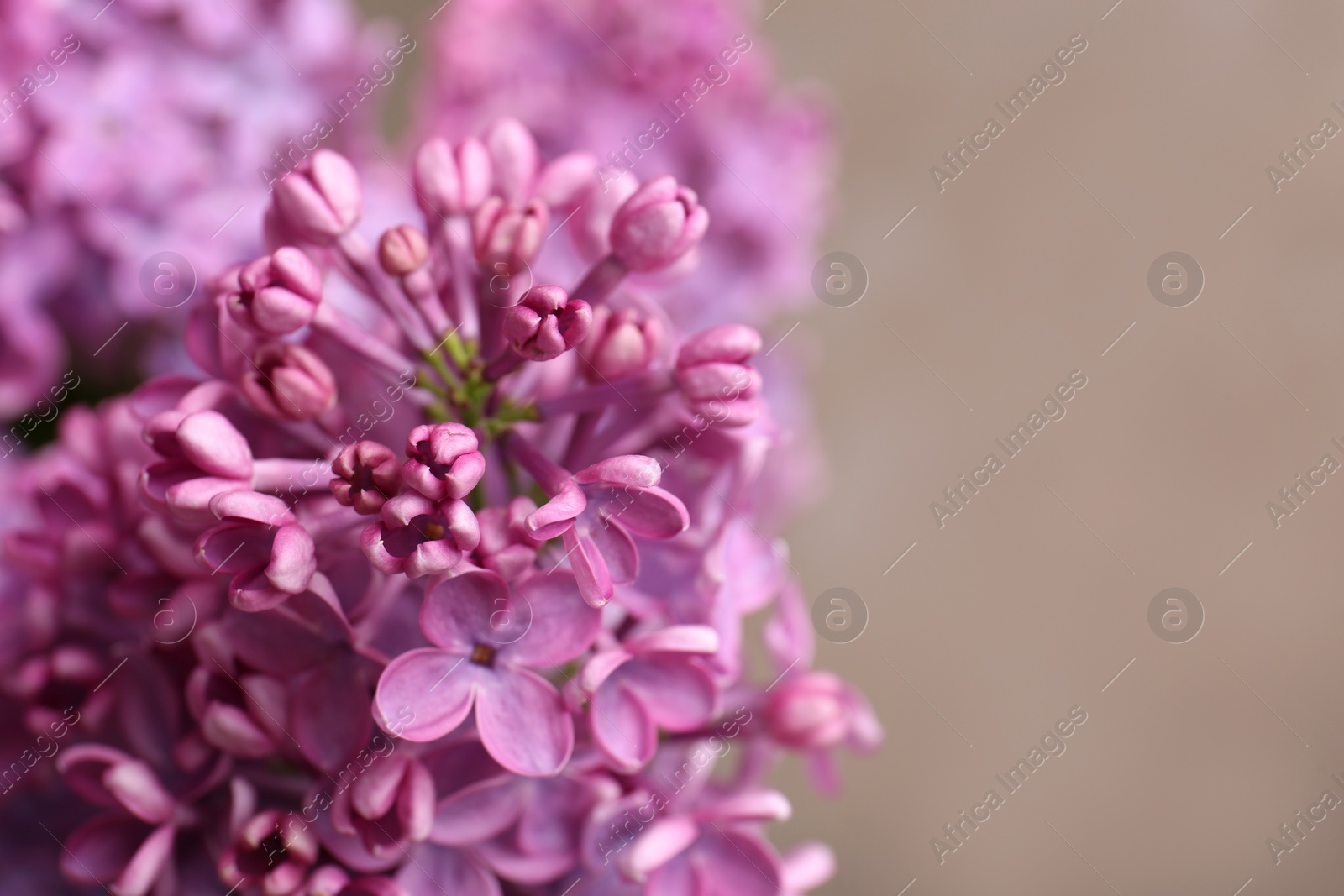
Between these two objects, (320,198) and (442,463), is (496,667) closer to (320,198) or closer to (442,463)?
(442,463)

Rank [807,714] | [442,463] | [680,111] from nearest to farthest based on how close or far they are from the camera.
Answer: [442,463] < [807,714] < [680,111]

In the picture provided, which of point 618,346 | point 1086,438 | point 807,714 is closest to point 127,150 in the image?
point 618,346

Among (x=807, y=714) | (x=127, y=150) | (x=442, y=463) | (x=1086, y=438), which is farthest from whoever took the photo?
(x=1086, y=438)

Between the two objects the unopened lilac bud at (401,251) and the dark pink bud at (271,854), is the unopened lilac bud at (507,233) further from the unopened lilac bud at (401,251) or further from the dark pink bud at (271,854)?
the dark pink bud at (271,854)

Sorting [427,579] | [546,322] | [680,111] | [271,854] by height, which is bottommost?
[271,854]

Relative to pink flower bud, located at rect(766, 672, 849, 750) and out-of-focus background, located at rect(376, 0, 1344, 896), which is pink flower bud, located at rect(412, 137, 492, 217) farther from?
out-of-focus background, located at rect(376, 0, 1344, 896)

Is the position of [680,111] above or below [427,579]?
above

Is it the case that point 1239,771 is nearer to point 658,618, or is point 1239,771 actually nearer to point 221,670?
point 658,618

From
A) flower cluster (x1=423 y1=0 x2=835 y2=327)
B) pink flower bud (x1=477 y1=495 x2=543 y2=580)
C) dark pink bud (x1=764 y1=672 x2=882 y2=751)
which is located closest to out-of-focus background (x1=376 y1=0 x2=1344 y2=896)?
flower cluster (x1=423 y1=0 x2=835 y2=327)
